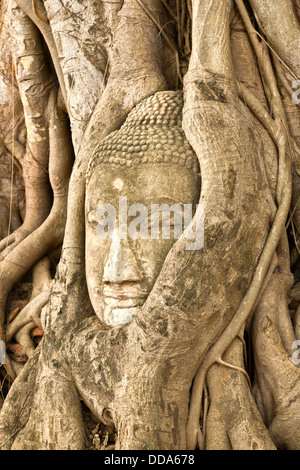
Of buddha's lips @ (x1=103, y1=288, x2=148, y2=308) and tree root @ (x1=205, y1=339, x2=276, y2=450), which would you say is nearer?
tree root @ (x1=205, y1=339, x2=276, y2=450)

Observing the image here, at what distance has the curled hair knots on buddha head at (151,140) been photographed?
2697 millimetres

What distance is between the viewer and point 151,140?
2.73m

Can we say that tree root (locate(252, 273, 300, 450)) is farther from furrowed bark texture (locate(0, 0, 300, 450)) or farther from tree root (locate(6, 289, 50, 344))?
tree root (locate(6, 289, 50, 344))

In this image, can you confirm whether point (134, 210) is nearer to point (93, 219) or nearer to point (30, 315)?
point (93, 219)

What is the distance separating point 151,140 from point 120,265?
1.79ft

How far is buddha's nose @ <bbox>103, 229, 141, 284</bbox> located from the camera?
2.63 meters

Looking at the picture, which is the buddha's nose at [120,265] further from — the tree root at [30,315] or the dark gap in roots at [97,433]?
the tree root at [30,315]

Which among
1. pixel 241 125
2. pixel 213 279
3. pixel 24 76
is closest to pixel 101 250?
pixel 213 279

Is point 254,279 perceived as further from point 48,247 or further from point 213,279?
point 48,247

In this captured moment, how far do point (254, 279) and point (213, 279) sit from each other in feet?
0.72

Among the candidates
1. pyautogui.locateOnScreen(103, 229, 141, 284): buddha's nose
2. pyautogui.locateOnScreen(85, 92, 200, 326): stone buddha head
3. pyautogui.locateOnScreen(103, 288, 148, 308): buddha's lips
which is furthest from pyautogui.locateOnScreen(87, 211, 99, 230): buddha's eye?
pyautogui.locateOnScreen(103, 288, 148, 308): buddha's lips

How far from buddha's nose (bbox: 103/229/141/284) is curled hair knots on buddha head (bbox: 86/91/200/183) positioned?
0.34 m

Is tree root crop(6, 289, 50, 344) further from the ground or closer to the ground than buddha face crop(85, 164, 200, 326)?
closer to the ground

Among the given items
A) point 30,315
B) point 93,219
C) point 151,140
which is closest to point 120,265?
point 93,219
